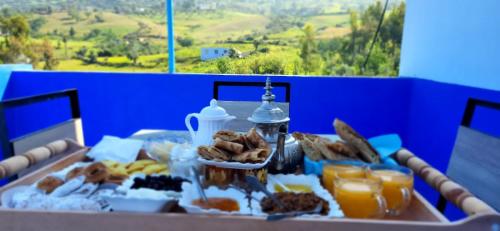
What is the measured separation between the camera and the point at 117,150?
1.09 m

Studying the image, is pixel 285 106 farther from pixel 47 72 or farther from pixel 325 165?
pixel 47 72

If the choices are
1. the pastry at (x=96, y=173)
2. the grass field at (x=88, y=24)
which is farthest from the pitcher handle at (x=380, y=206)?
the grass field at (x=88, y=24)

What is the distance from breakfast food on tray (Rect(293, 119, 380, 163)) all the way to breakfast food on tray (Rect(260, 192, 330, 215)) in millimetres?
242

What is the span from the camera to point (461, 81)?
1.89 m

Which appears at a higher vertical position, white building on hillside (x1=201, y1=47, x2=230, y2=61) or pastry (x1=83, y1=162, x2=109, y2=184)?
white building on hillside (x1=201, y1=47, x2=230, y2=61)

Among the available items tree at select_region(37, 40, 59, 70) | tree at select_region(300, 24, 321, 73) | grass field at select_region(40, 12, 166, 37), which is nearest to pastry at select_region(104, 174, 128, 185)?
tree at select_region(300, 24, 321, 73)

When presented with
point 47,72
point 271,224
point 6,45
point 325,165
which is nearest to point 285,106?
point 325,165

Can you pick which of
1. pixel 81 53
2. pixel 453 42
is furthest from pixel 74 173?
pixel 81 53

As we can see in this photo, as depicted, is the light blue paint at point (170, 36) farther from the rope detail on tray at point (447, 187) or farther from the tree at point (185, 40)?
the rope detail on tray at point (447, 187)

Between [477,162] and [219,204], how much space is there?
85 centimetres

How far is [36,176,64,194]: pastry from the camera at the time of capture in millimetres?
790

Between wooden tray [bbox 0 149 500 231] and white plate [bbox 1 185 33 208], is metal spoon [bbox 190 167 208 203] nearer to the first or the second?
wooden tray [bbox 0 149 500 231]

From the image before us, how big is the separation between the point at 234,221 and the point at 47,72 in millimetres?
2425

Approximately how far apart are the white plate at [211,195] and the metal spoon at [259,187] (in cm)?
3
